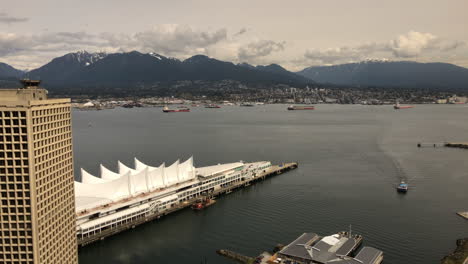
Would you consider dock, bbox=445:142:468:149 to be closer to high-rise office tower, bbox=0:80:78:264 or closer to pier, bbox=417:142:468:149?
pier, bbox=417:142:468:149

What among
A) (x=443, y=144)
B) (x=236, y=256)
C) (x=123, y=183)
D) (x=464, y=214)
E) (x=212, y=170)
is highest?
(x=123, y=183)

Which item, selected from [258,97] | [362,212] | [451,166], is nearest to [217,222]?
[362,212]

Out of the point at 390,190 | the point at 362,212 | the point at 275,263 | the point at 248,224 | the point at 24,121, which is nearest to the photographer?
the point at 24,121

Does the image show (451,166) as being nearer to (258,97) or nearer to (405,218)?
(405,218)

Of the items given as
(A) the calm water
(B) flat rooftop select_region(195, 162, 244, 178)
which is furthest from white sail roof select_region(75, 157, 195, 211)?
(A) the calm water

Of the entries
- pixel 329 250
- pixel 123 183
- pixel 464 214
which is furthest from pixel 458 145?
pixel 123 183

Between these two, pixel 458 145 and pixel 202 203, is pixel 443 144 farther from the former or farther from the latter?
pixel 202 203

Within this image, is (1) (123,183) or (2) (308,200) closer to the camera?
(1) (123,183)
